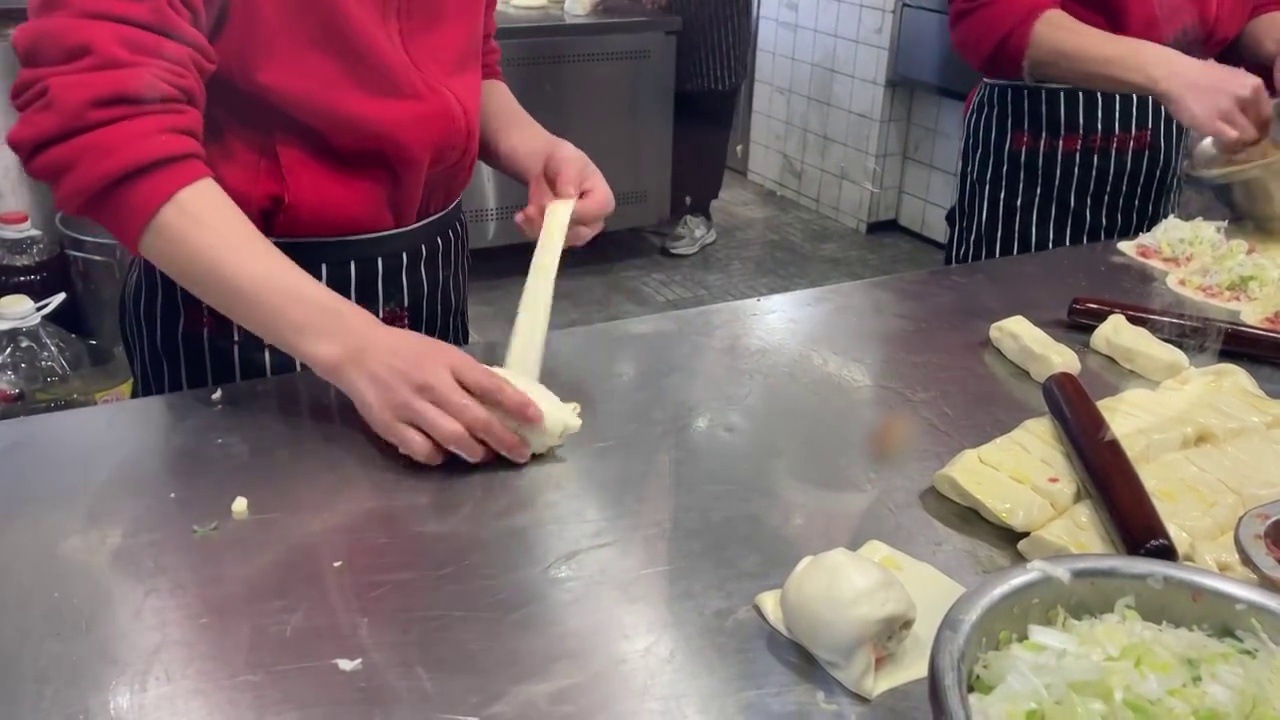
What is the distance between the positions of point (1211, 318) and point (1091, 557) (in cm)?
74

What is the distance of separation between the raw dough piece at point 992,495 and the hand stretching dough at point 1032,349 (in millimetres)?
244

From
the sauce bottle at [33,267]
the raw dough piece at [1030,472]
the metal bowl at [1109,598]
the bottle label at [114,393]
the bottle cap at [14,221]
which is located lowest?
the bottle label at [114,393]

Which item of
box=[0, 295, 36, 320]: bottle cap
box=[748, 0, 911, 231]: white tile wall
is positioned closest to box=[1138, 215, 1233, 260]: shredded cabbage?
box=[0, 295, 36, 320]: bottle cap

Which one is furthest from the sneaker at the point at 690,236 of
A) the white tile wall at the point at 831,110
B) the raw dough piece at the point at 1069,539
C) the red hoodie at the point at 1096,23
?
the raw dough piece at the point at 1069,539

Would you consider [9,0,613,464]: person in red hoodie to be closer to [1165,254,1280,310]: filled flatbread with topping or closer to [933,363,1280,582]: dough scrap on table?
[933,363,1280,582]: dough scrap on table

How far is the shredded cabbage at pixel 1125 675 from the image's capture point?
591mm

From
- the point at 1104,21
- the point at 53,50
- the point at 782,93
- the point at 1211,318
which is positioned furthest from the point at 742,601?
the point at 782,93

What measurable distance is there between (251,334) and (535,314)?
0.97 feet

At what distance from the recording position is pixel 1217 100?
1.32 meters

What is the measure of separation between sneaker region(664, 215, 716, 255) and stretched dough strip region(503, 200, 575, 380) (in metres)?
2.52

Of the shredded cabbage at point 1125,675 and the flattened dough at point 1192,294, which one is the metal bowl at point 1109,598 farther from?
the flattened dough at point 1192,294

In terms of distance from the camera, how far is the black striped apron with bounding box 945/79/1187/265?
163 cm

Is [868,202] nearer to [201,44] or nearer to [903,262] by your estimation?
[903,262]

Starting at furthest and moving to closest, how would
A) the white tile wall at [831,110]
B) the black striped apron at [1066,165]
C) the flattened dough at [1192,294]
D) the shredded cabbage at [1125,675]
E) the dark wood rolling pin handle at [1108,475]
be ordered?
the white tile wall at [831,110]
the black striped apron at [1066,165]
the flattened dough at [1192,294]
the dark wood rolling pin handle at [1108,475]
the shredded cabbage at [1125,675]
